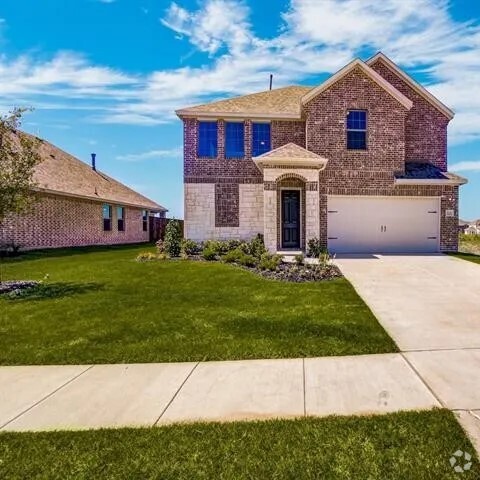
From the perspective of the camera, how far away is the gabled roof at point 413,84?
59.7 feet

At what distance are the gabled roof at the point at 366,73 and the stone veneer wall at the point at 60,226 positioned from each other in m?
13.3

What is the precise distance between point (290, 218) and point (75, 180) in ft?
48.2

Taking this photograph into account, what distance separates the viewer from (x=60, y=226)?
21578mm

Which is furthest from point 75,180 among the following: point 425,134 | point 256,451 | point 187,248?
point 256,451

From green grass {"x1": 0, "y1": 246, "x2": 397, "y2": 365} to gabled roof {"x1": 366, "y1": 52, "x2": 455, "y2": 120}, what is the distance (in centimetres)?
1312

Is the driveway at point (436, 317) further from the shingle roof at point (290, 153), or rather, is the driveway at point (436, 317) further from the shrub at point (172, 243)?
the shrub at point (172, 243)

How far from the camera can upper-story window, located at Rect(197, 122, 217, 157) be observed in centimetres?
1806

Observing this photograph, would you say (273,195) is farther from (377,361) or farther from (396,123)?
(377,361)

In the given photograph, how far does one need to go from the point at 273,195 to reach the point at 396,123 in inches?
273

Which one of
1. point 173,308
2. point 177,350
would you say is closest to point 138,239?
point 173,308

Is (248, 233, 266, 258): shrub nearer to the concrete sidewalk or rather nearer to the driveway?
the driveway

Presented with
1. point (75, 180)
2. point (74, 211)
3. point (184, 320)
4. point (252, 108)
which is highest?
point (252, 108)

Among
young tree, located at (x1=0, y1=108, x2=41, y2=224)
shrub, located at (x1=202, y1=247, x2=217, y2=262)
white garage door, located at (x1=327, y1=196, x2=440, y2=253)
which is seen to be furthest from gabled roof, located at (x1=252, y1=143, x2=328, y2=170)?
young tree, located at (x1=0, y1=108, x2=41, y2=224)

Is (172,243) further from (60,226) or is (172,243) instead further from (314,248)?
(60,226)
